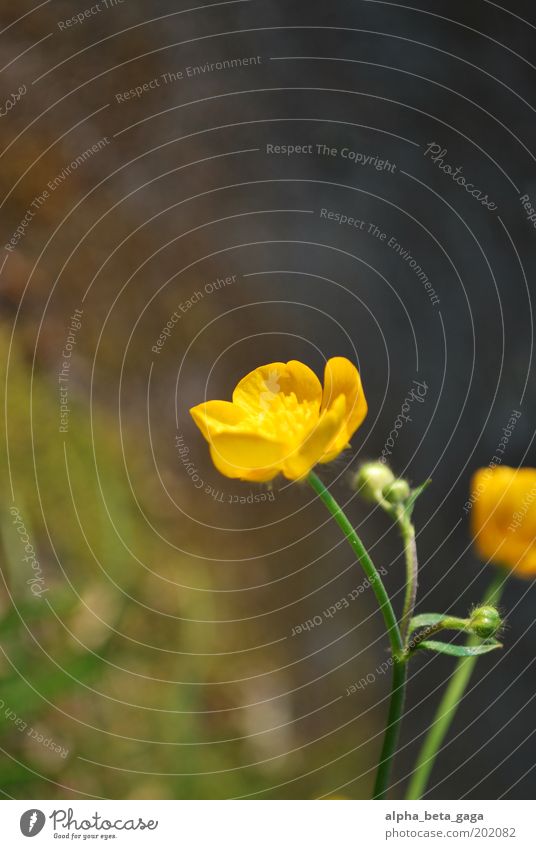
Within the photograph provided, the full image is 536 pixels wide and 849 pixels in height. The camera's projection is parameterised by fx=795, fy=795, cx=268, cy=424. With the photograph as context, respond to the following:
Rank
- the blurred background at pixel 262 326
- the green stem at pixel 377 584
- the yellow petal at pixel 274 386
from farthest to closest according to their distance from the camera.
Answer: the blurred background at pixel 262 326 → the yellow petal at pixel 274 386 → the green stem at pixel 377 584

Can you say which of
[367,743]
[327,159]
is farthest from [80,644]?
→ [327,159]

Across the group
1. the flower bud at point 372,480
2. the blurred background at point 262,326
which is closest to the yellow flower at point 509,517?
the flower bud at point 372,480

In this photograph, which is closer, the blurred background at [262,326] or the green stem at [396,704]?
the green stem at [396,704]

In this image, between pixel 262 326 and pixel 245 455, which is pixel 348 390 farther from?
pixel 262 326

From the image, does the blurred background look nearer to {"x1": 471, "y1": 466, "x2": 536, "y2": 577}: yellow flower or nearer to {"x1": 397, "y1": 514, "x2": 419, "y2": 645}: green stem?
{"x1": 471, "y1": 466, "x2": 536, "y2": 577}: yellow flower

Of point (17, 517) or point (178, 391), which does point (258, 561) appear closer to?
point (178, 391)

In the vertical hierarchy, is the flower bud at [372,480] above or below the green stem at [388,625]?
above

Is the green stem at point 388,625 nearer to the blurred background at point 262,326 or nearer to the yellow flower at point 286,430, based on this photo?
the yellow flower at point 286,430
